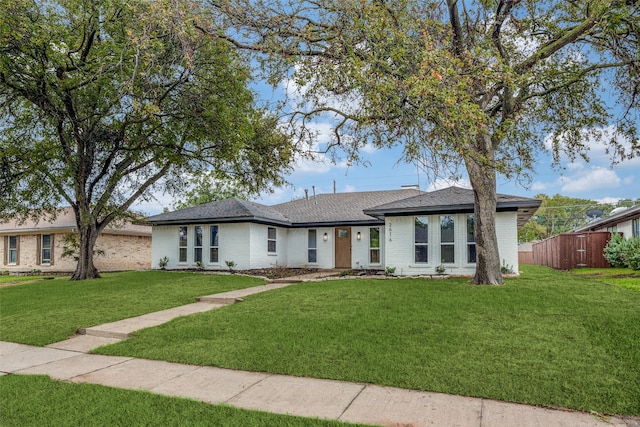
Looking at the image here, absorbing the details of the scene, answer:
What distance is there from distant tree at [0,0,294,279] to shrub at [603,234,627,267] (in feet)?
46.3

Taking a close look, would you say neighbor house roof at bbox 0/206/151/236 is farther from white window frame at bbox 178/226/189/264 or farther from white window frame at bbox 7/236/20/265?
white window frame at bbox 178/226/189/264

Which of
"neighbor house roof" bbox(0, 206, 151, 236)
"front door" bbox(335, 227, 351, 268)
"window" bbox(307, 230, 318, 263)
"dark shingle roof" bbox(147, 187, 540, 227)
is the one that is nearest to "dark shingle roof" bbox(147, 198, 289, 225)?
"dark shingle roof" bbox(147, 187, 540, 227)

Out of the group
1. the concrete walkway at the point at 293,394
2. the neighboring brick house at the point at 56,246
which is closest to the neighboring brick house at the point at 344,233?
the neighboring brick house at the point at 56,246

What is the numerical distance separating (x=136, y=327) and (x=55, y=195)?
11.6 metres

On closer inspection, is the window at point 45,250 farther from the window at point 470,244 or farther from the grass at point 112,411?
the grass at point 112,411

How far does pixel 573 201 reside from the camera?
5519 centimetres

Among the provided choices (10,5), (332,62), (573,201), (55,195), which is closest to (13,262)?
(55,195)

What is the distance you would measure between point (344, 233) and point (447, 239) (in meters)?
5.89

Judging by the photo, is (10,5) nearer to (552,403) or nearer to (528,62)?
(528,62)

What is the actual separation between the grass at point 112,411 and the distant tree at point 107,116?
6802 mm

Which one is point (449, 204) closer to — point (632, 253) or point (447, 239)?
point (447, 239)

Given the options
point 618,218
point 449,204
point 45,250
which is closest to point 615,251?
point 618,218

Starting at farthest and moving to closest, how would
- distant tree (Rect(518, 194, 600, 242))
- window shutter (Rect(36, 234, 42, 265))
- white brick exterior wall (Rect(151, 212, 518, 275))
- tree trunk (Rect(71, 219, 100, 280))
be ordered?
distant tree (Rect(518, 194, 600, 242)) → window shutter (Rect(36, 234, 42, 265)) → tree trunk (Rect(71, 219, 100, 280)) → white brick exterior wall (Rect(151, 212, 518, 275))

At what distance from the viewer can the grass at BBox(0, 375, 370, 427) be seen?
11.5 feet
